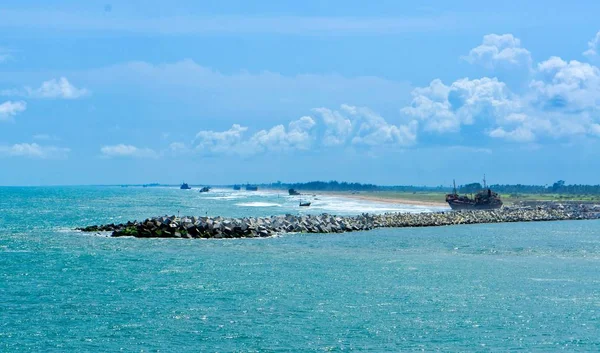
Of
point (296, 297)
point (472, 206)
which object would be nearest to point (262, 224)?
point (296, 297)

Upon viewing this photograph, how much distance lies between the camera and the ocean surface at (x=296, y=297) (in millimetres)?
24391

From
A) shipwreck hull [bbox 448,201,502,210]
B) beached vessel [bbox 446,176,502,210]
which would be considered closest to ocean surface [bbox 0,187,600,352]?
shipwreck hull [bbox 448,201,502,210]

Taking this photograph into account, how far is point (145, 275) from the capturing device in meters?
38.6

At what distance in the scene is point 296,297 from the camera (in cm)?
3183

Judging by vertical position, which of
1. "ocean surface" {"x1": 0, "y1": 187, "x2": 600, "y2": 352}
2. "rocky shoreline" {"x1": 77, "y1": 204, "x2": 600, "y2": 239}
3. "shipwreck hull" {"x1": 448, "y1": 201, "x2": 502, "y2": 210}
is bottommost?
"ocean surface" {"x1": 0, "y1": 187, "x2": 600, "y2": 352}

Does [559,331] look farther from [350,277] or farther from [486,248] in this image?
[486,248]

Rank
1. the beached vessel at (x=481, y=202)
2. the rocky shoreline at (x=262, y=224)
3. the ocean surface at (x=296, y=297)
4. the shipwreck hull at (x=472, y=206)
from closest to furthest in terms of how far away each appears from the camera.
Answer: the ocean surface at (x=296, y=297) < the rocky shoreline at (x=262, y=224) < the shipwreck hull at (x=472, y=206) < the beached vessel at (x=481, y=202)

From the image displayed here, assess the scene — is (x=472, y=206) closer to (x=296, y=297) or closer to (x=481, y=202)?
(x=481, y=202)

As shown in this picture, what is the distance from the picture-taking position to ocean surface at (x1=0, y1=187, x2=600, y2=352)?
80.0 ft

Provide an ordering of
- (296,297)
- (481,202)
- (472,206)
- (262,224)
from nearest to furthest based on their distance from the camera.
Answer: (296,297), (262,224), (481,202), (472,206)

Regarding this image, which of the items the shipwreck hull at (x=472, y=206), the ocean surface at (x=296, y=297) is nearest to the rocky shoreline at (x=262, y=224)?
the ocean surface at (x=296, y=297)

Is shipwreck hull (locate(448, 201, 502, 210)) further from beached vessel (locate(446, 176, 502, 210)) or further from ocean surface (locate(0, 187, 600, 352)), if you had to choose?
ocean surface (locate(0, 187, 600, 352))

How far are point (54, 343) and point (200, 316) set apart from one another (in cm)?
564

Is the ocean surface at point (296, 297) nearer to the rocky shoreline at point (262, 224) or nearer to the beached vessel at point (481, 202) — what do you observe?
the rocky shoreline at point (262, 224)
